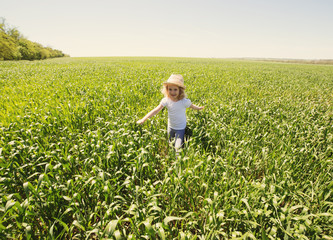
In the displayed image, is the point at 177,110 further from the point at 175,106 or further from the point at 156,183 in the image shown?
the point at 156,183

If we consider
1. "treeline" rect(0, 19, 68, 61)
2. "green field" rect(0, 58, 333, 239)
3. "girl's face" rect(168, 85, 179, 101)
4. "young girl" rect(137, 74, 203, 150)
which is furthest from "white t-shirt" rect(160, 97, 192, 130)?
"treeline" rect(0, 19, 68, 61)

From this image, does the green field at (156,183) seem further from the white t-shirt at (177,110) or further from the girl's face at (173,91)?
the girl's face at (173,91)

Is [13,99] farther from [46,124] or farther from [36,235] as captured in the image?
[36,235]

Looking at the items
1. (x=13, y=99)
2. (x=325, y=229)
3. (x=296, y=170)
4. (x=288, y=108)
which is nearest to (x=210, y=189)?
(x=325, y=229)

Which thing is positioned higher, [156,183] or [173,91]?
[173,91]

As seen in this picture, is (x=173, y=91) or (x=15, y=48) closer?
(x=173, y=91)

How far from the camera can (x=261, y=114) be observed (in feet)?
17.4

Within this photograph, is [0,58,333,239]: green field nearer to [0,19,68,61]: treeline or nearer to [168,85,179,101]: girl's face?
[168,85,179,101]: girl's face

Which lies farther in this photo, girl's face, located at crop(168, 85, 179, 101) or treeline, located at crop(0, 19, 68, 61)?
treeline, located at crop(0, 19, 68, 61)

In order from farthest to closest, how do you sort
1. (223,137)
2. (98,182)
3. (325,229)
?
(223,137)
(98,182)
(325,229)

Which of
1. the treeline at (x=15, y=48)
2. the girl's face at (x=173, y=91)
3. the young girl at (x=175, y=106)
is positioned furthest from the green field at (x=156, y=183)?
the treeline at (x=15, y=48)

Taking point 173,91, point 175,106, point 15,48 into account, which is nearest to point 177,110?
point 175,106

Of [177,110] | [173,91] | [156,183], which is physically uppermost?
[173,91]

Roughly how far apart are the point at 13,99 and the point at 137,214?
298 inches
